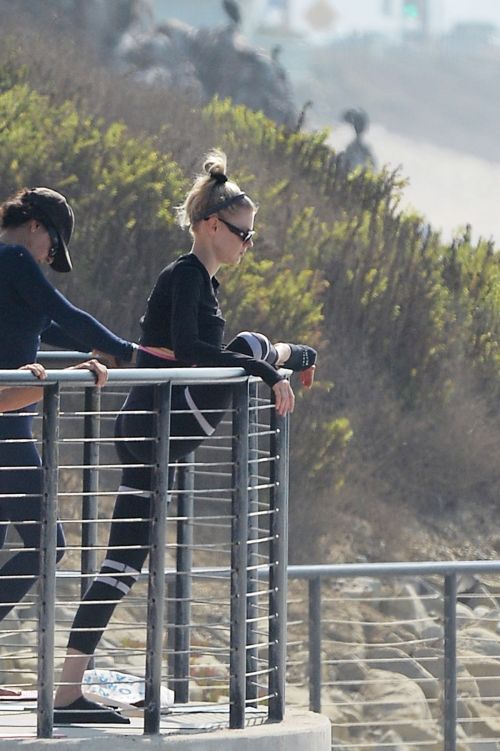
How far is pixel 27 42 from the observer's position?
24.4m

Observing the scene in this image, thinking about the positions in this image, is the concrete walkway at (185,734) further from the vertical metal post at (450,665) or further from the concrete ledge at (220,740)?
the vertical metal post at (450,665)

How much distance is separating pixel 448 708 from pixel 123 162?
10706mm

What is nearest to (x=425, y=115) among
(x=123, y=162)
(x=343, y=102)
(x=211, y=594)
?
(x=343, y=102)

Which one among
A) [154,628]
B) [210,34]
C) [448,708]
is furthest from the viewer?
[210,34]

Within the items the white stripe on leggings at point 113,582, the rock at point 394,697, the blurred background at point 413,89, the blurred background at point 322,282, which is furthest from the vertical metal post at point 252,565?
the blurred background at point 413,89

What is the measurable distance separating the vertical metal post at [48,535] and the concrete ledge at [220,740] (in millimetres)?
192

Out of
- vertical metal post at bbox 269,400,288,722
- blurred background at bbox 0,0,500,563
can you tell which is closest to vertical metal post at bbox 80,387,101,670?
vertical metal post at bbox 269,400,288,722

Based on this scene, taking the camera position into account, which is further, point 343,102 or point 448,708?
point 343,102

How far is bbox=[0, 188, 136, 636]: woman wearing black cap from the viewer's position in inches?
211

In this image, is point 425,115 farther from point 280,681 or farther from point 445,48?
point 280,681

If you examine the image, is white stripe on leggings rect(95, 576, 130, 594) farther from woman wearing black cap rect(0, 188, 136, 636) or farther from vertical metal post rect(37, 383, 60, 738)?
vertical metal post rect(37, 383, 60, 738)

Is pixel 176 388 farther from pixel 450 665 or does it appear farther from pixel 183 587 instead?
pixel 450 665

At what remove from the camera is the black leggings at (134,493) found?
214 inches

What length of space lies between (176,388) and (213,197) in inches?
23.1
